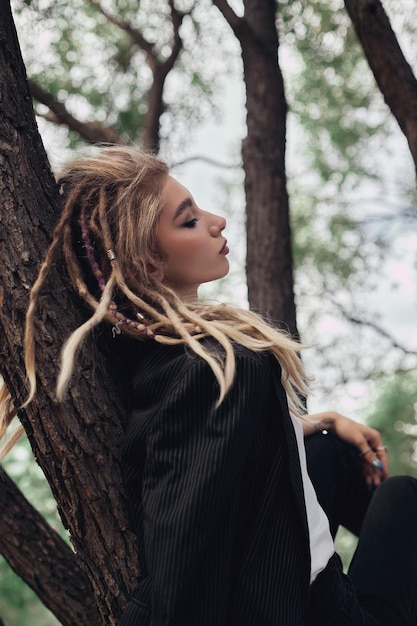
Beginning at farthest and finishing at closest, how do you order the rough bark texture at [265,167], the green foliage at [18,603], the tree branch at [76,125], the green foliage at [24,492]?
the green foliage at [18,603] → the green foliage at [24,492] → the tree branch at [76,125] → the rough bark texture at [265,167]

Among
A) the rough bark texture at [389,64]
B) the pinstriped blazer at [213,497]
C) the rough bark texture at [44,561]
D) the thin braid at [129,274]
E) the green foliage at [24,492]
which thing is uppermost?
the rough bark texture at [389,64]

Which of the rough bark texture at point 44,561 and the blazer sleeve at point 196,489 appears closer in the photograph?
the blazer sleeve at point 196,489

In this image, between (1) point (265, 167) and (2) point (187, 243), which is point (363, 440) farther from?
(1) point (265, 167)

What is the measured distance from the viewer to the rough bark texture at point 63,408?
1918 mm

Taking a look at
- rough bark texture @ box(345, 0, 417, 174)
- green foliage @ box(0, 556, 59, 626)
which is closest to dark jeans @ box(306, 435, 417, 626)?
rough bark texture @ box(345, 0, 417, 174)

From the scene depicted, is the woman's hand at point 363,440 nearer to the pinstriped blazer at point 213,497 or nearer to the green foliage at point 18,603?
the pinstriped blazer at point 213,497

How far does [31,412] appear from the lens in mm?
1927

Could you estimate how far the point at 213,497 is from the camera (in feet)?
5.60

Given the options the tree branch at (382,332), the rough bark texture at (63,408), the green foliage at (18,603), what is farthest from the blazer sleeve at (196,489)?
the green foliage at (18,603)

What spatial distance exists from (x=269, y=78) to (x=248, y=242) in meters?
0.92

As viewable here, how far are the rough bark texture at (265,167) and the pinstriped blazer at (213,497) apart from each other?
2.06 m

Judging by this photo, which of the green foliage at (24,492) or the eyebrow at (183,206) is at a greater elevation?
the eyebrow at (183,206)

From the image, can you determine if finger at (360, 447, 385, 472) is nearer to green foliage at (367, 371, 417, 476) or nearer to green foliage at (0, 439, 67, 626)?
green foliage at (367, 371, 417, 476)

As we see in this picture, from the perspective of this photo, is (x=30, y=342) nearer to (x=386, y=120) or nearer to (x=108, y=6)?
(x=108, y=6)
